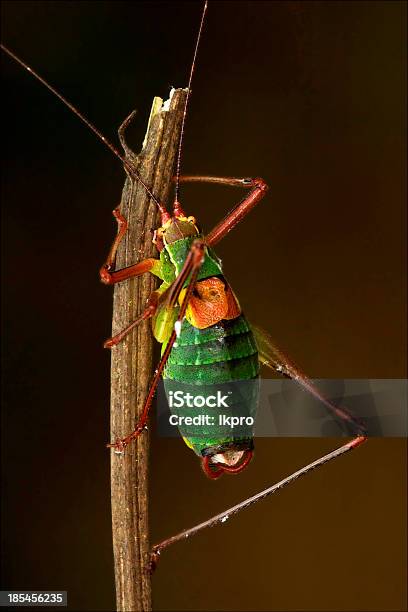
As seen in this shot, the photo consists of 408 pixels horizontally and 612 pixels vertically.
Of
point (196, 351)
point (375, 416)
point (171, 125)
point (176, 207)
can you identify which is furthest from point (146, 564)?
point (171, 125)

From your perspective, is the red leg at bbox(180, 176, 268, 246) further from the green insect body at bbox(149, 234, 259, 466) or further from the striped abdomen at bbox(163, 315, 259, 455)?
the striped abdomen at bbox(163, 315, 259, 455)

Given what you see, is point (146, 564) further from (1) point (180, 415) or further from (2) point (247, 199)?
(2) point (247, 199)

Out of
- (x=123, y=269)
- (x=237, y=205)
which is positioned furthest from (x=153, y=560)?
(x=237, y=205)

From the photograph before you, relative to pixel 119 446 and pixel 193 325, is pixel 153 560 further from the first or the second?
pixel 193 325

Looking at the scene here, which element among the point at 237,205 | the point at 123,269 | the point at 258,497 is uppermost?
the point at 237,205

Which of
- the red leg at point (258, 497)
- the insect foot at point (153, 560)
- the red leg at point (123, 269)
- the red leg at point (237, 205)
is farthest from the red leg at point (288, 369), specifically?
the insect foot at point (153, 560)

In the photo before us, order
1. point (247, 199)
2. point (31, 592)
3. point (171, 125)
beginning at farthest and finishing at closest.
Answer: point (31, 592), point (247, 199), point (171, 125)

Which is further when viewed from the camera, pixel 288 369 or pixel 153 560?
pixel 288 369
